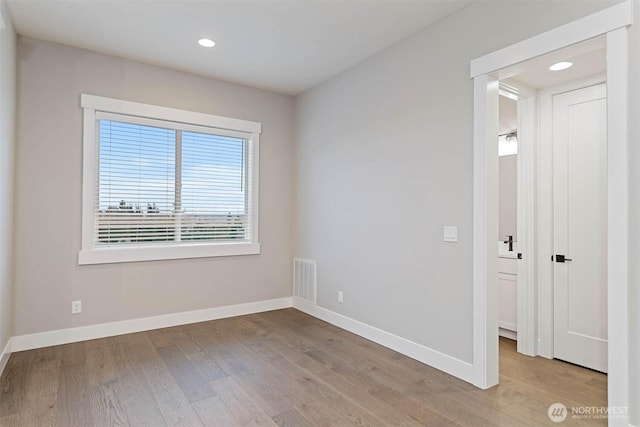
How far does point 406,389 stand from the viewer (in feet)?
8.68

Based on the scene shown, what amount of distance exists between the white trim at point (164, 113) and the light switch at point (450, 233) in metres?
2.84

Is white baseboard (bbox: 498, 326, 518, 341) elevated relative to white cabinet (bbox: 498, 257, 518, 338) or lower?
lower

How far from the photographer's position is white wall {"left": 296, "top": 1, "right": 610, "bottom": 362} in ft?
9.24

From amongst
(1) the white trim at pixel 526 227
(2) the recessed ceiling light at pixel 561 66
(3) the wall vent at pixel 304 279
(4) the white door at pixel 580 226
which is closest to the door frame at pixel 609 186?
(2) the recessed ceiling light at pixel 561 66

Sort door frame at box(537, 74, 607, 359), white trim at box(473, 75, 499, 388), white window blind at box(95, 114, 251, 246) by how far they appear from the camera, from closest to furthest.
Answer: white trim at box(473, 75, 499, 388), door frame at box(537, 74, 607, 359), white window blind at box(95, 114, 251, 246)

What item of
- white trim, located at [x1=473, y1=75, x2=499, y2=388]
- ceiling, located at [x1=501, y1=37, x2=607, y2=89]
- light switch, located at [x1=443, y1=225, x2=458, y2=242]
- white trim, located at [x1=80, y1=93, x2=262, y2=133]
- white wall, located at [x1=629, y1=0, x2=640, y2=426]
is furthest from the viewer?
white trim, located at [x1=80, y1=93, x2=262, y2=133]

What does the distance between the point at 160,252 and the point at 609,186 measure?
13.1 ft

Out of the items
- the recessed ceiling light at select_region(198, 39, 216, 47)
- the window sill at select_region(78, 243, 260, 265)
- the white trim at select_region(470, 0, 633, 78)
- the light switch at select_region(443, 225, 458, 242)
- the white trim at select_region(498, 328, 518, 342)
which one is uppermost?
the recessed ceiling light at select_region(198, 39, 216, 47)

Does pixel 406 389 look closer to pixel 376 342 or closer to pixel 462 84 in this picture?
pixel 376 342

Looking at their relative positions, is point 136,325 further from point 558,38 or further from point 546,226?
point 558,38

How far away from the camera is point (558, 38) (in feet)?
7.46

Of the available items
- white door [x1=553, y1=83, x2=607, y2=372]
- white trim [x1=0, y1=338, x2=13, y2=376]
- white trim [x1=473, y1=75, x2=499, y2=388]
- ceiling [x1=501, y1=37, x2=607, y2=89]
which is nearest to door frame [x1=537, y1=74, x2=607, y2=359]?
white door [x1=553, y1=83, x2=607, y2=372]

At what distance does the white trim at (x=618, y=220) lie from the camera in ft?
6.53

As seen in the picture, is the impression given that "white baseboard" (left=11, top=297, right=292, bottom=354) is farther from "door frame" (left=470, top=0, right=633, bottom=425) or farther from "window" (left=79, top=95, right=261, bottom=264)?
"door frame" (left=470, top=0, right=633, bottom=425)
